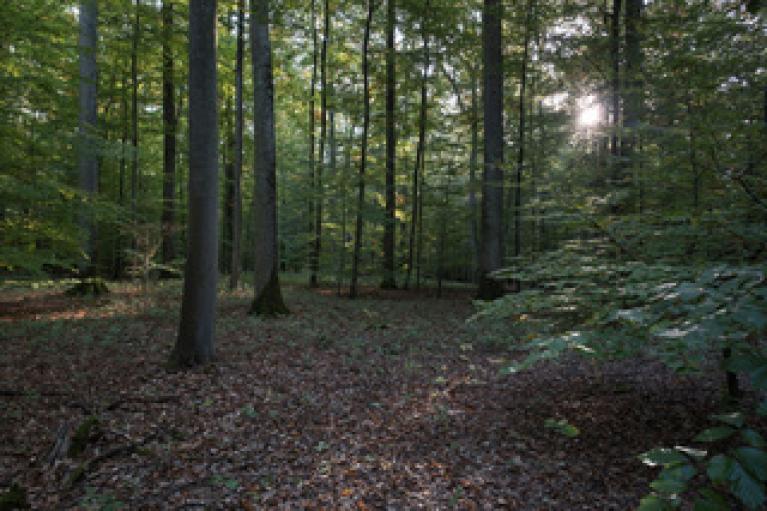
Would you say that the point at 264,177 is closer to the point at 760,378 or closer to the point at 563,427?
the point at 563,427

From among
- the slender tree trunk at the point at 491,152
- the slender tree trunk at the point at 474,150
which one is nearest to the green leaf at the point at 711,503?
the slender tree trunk at the point at 491,152

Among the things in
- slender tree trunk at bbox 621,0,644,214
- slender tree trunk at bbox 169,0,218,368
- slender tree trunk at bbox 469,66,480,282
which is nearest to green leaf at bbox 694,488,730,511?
slender tree trunk at bbox 169,0,218,368

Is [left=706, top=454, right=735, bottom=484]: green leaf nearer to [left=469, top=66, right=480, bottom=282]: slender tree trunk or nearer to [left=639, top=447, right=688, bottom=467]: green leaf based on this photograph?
[left=639, top=447, right=688, bottom=467]: green leaf

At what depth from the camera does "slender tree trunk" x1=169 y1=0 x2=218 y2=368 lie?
5801mm

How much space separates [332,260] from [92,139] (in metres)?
8.71

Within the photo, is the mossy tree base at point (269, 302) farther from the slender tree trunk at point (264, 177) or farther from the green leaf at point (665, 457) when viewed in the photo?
the green leaf at point (665, 457)

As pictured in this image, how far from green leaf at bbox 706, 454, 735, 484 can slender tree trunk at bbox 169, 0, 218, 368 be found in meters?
6.02

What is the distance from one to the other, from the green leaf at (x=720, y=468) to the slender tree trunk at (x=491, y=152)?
1067cm

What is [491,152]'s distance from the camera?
40.3 ft

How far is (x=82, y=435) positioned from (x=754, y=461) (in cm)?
526

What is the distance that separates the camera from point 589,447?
4.19 m

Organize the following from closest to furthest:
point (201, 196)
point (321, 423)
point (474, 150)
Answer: point (321, 423) < point (201, 196) < point (474, 150)

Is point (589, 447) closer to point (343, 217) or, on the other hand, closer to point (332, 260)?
point (343, 217)

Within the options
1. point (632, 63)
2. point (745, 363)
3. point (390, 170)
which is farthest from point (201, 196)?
point (632, 63)
